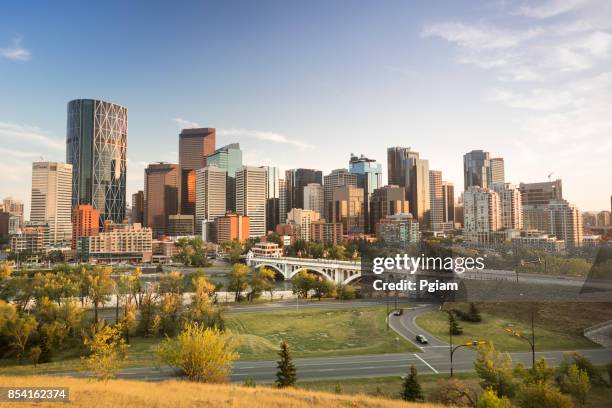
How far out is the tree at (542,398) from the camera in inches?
968

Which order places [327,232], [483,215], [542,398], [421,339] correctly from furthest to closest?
[327,232]
[483,215]
[421,339]
[542,398]

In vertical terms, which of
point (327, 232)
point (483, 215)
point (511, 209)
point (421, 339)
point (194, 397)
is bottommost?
point (421, 339)

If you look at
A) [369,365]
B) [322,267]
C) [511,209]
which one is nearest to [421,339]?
[369,365]

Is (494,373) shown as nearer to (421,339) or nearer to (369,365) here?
(369,365)

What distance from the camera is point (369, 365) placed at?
127 ft

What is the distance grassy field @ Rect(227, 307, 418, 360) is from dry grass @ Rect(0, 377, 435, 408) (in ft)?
56.2

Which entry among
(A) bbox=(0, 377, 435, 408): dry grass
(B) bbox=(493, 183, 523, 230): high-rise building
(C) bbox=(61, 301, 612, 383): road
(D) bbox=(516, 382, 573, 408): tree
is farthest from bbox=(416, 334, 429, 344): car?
(B) bbox=(493, 183, 523, 230): high-rise building

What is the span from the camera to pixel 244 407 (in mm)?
21078

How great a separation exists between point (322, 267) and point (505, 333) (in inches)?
2437

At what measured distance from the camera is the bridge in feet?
335

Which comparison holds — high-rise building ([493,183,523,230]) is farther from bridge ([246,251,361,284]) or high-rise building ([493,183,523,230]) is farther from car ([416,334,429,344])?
car ([416,334,429,344])

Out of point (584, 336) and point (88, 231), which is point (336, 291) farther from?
point (88, 231)

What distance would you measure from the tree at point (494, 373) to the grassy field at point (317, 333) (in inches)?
544

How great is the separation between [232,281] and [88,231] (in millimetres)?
144060
